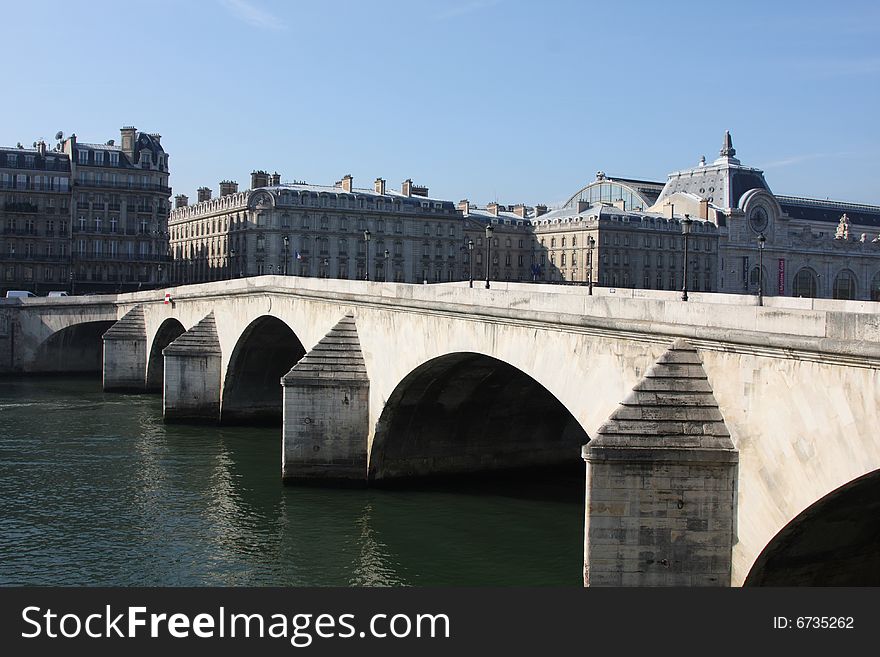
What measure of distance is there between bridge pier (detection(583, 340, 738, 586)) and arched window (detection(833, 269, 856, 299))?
95.7 metres

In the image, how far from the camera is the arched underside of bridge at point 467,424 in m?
31.8

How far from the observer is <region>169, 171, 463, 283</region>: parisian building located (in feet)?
326

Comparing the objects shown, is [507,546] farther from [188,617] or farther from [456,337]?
[188,617]

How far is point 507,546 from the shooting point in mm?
26625

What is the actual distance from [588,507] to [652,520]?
111 centimetres

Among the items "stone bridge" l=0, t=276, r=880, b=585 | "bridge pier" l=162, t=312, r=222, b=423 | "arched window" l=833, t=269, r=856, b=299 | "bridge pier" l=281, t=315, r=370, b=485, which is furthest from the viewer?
"arched window" l=833, t=269, r=856, b=299

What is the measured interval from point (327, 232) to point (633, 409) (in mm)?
84194

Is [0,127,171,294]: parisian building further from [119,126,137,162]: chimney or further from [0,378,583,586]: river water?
[0,378,583,586]: river water

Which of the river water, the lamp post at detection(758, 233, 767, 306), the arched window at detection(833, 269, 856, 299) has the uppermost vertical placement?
the arched window at detection(833, 269, 856, 299)

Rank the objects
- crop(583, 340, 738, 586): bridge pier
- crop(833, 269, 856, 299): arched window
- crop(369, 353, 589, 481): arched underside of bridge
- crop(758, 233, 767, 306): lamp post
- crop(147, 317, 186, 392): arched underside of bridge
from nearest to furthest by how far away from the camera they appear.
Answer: crop(583, 340, 738, 586): bridge pier
crop(758, 233, 767, 306): lamp post
crop(369, 353, 589, 481): arched underside of bridge
crop(147, 317, 186, 392): arched underside of bridge
crop(833, 269, 856, 299): arched window

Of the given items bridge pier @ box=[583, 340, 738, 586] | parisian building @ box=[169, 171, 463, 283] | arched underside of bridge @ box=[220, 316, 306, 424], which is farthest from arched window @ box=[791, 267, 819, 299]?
bridge pier @ box=[583, 340, 738, 586]

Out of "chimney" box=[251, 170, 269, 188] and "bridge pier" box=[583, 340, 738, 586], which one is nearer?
"bridge pier" box=[583, 340, 738, 586]

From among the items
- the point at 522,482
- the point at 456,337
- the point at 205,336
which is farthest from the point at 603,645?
the point at 205,336

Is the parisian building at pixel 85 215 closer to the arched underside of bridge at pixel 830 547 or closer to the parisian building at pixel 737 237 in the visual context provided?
the parisian building at pixel 737 237
